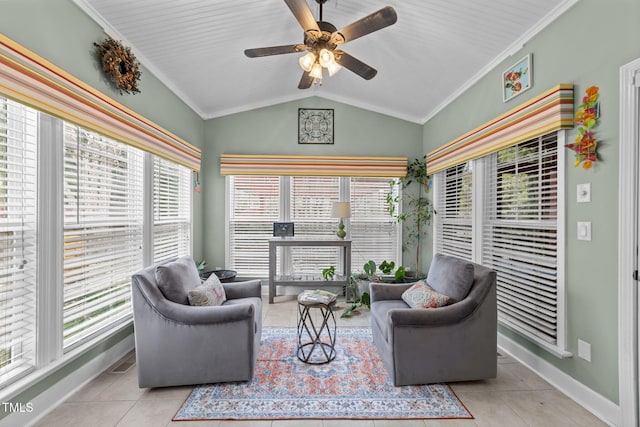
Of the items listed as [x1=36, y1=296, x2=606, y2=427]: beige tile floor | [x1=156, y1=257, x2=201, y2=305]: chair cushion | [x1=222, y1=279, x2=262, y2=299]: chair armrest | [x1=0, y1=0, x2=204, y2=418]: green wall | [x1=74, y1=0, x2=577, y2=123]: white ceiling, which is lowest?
[x1=36, y1=296, x2=606, y2=427]: beige tile floor

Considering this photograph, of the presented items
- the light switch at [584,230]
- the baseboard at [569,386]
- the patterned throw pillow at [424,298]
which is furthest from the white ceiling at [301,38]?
the baseboard at [569,386]

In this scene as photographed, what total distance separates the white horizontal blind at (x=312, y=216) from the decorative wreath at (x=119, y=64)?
245 cm

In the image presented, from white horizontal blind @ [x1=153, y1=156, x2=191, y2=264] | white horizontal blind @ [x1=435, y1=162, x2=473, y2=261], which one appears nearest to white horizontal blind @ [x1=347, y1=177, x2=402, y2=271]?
white horizontal blind @ [x1=435, y1=162, x2=473, y2=261]

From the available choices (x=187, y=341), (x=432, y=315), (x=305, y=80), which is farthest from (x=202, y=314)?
(x=305, y=80)

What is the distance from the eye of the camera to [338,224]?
4715mm

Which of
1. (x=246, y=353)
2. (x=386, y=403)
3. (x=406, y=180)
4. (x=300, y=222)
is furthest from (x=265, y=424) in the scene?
(x=406, y=180)

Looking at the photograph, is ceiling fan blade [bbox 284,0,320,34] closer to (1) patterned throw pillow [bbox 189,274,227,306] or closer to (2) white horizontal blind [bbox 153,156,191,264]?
(1) patterned throw pillow [bbox 189,274,227,306]

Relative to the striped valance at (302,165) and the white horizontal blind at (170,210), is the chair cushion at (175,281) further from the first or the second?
the striped valance at (302,165)

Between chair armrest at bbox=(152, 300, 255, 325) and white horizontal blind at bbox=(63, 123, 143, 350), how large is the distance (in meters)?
0.63

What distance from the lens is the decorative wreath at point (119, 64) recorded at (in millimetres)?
2355

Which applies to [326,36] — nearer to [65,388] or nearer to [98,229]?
[98,229]

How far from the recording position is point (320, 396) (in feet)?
6.97

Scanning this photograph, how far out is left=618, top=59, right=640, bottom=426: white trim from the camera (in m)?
1.72

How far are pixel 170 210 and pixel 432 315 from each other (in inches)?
120
